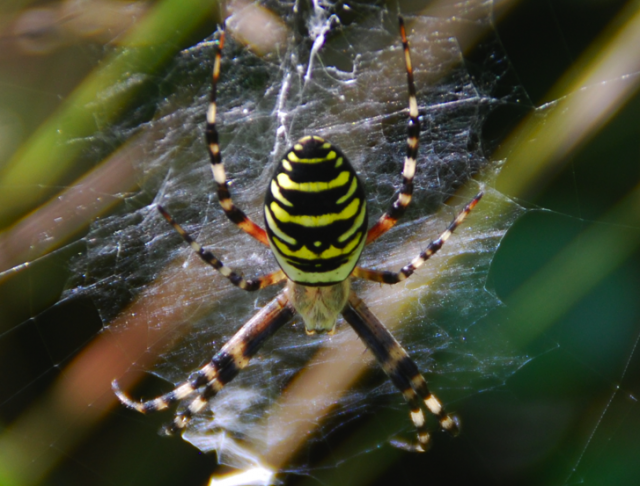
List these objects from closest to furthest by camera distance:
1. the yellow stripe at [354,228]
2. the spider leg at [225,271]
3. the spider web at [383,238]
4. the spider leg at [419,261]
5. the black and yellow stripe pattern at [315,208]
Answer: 1. the black and yellow stripe pattern at [315,208]
2. the yellow stripe at [354,228]
3. the spider leg at [225,271]
4. the spider leg at [419,261]
5. the spider web at [383,238]

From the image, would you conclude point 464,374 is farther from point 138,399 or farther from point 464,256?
point 138,399

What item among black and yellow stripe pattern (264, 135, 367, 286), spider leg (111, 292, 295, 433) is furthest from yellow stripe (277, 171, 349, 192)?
spider leg (111, 292, 295, 433)

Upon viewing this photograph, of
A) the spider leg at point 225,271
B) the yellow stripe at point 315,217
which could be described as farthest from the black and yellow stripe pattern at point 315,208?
the spider leg at point 225,271

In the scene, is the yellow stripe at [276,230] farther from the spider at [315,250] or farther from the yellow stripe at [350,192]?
the yellow stripe at [350,192]

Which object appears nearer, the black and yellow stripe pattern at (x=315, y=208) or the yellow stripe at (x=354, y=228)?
the black and yellow stripe pattern at (x=315, y=208)

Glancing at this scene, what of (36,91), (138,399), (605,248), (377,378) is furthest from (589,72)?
(138,399)

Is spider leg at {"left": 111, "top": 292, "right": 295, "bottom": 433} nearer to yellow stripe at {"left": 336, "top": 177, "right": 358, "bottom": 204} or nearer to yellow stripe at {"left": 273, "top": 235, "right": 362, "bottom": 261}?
yellow stripe at {"left": 273, "top": 235, "right": 362, "bottom": 261}

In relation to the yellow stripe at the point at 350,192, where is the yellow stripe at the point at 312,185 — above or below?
above
